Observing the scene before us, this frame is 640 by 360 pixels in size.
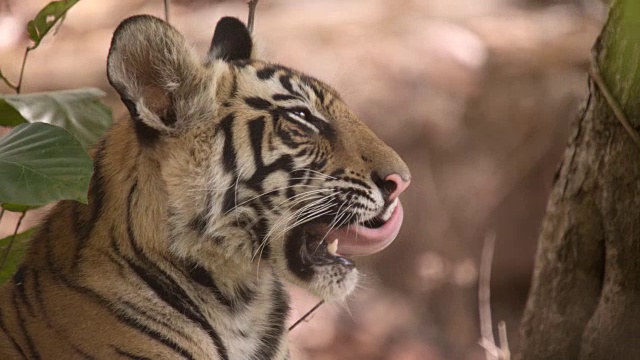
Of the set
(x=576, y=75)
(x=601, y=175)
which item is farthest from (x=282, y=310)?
(x=576, y=75)

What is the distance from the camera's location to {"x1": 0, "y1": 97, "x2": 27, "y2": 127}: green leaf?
2.76 metres

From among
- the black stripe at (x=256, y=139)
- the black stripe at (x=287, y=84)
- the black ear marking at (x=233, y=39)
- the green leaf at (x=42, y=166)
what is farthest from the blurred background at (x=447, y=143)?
the green leaf at (x=42, y=166)

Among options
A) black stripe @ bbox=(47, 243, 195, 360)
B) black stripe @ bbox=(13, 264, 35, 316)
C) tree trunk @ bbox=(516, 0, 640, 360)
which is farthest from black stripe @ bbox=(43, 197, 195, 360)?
tree trunk @ bbox=(516, 0, 640, 360)

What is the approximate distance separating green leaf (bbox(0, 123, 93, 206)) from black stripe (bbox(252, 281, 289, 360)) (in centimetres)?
69

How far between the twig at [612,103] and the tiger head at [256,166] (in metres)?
0.53

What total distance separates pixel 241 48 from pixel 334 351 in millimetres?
3602

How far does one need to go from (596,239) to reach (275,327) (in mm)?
883

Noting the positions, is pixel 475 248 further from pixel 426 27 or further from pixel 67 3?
pixel 67 3

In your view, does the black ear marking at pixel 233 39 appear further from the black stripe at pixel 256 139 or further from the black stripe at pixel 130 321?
the black stripe at pixel 130 321

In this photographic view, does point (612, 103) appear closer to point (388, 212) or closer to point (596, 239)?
point (596, 239)

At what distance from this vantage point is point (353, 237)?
2572mm

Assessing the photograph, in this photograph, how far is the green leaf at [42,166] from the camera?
7.31 ft

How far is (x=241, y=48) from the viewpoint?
287 centimetres

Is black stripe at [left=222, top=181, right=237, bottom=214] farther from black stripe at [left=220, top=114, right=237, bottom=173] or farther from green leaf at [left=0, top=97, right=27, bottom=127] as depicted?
green leaf at [left=0, top=97, right=27, bottom=127]
